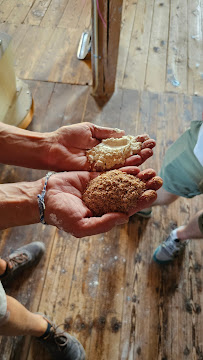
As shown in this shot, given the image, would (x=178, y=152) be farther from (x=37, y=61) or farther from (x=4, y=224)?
(x=37, y=61)

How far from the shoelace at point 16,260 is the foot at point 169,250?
0.67m

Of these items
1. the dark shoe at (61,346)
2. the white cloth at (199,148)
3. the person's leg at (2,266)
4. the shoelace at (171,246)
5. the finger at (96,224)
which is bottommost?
the dark shoe at (61,346)

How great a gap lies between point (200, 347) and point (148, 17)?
2.84m

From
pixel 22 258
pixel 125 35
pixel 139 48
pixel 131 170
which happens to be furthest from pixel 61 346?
pixel 125 35

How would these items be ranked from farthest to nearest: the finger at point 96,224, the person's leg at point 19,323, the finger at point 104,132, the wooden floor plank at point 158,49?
1. the wooden floor plank at point 158,49
2. the finger at point 104,132
3. the person's leg at point 19,323
4. the finger at point 96,224

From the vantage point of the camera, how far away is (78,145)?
3.32 ft

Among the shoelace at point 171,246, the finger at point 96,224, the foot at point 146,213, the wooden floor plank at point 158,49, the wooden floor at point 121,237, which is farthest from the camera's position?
the wooden floor plank at point 158,49

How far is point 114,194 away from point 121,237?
67 cm

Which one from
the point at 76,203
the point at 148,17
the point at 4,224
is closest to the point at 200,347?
the point at 76,203

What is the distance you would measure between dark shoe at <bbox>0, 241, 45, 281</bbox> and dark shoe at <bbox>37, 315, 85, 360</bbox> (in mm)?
319

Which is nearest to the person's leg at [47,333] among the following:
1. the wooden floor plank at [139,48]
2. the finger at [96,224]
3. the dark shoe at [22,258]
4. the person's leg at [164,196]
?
the dark shoe at [22,258]

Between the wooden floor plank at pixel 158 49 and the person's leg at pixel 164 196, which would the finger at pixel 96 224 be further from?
the wooden floor plank at pixel 158 49

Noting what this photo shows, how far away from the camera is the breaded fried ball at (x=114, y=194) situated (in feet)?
2.84

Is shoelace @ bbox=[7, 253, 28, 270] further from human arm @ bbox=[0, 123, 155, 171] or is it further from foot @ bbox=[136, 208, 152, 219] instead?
foot @ bbox=[136, 208, 152, 219]
